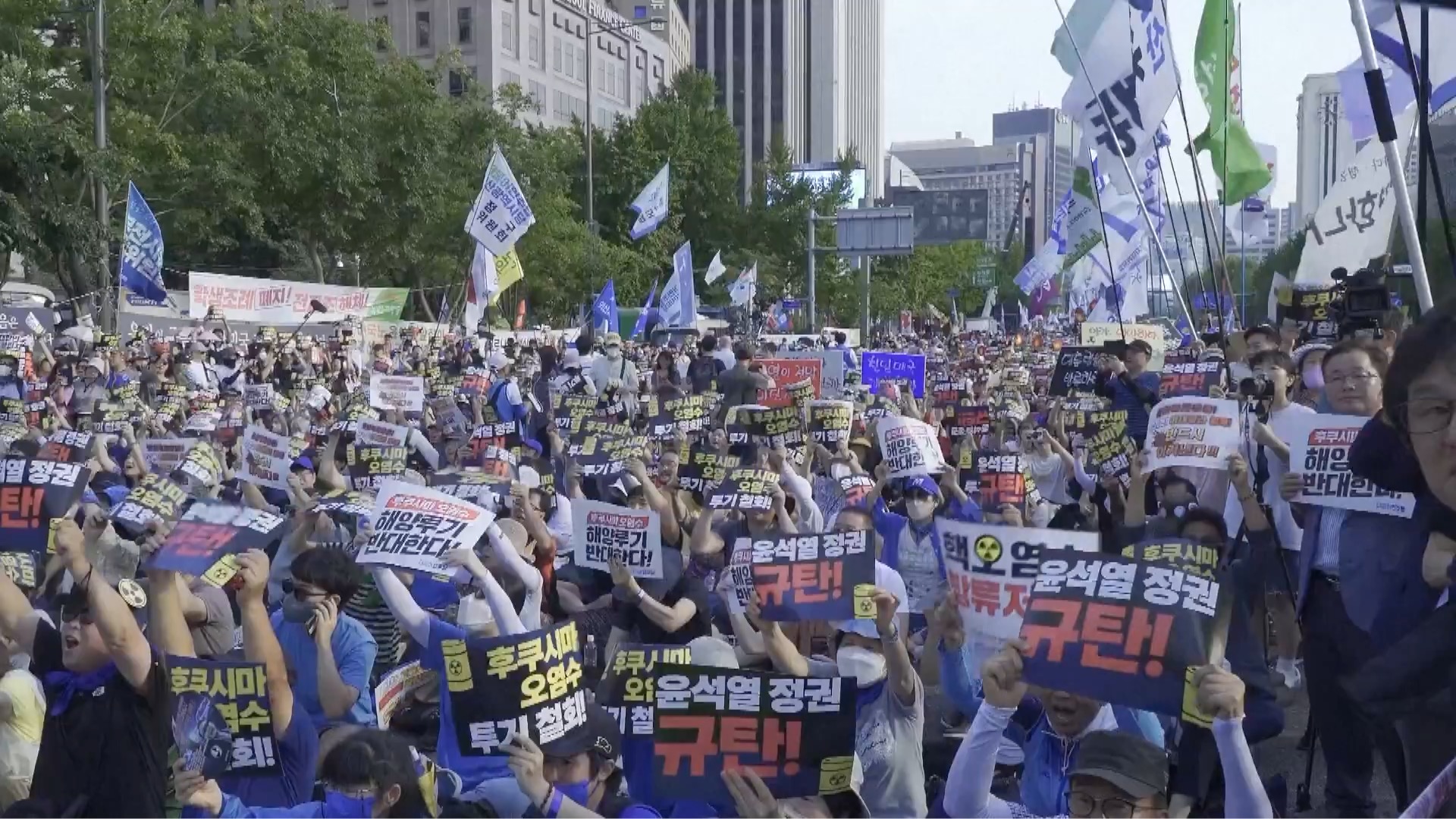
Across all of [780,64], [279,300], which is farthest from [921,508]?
[780,64]

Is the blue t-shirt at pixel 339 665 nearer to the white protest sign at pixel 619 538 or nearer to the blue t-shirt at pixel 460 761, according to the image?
the blue t-shirt at pixel 460 761

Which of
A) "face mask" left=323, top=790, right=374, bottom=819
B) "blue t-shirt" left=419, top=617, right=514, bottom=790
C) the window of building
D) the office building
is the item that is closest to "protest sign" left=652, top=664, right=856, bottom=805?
"face mask" left=323, top=790, right=374, bottom=819

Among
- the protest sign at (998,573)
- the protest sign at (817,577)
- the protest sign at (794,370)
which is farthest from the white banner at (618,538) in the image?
the protest sign at (794,370)

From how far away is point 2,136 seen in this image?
2811 centimetres

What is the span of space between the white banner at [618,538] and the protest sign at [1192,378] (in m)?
4.01

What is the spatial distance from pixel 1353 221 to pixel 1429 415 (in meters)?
9.99

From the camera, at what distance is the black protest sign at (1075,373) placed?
1431 cm

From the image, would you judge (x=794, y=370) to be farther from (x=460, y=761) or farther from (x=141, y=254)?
(x=460, y=761)

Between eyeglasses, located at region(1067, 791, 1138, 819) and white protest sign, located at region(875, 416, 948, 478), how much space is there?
17.4 ft

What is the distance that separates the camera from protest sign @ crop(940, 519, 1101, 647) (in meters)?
5.17

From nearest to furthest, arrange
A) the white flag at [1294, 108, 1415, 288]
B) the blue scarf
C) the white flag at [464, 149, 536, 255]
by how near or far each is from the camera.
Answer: the blue scarf < the white flag at [1294, 108, 1415, 288] < the white flag at [464, 149, 536, 255]

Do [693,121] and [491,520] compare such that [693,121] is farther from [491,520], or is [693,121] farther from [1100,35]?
[491,520]

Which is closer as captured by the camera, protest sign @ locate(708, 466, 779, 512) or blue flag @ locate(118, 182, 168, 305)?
protest sign @ locate(708, 466, 779, 512)

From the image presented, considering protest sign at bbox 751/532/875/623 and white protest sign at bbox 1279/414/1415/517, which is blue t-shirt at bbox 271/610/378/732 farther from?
white protest sign at bbox 1279/414/1415/517
